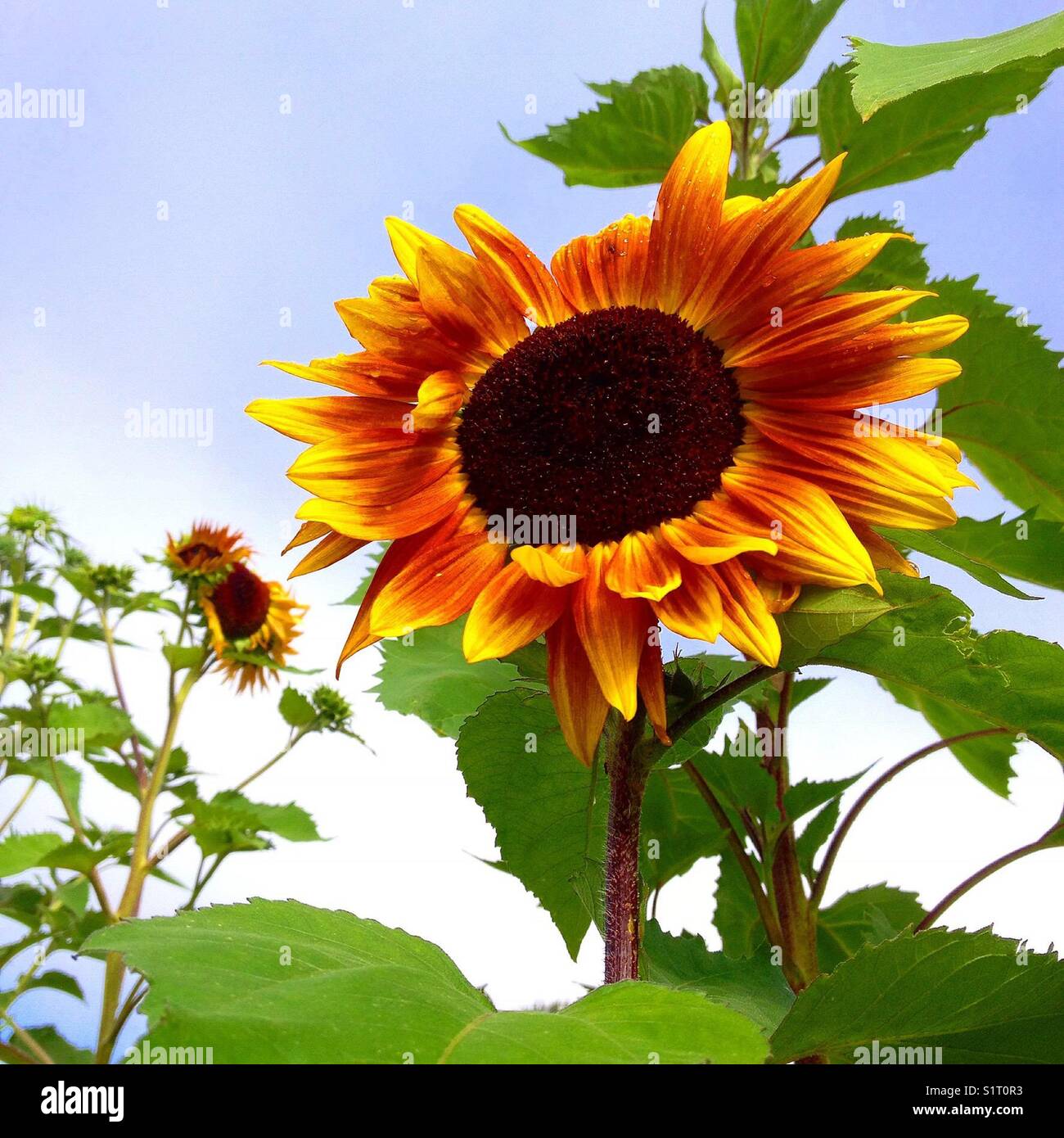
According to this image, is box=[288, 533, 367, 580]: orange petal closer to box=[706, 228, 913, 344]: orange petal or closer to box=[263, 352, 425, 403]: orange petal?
box=[263, 352, 425, 403]: orange petal

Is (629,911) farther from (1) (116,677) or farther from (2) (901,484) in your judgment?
(1) (116,677)

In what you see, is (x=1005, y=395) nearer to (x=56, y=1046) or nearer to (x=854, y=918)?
(x=854, y=918)

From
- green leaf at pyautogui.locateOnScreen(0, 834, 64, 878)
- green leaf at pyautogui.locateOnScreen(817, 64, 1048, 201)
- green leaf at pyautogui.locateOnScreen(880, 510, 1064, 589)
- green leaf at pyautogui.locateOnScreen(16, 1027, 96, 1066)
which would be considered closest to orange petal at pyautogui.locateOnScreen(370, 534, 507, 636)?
green leaf at pyautogui.locateOnScreen(880, 510, 1064, 589)

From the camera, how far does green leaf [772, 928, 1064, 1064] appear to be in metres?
0.46

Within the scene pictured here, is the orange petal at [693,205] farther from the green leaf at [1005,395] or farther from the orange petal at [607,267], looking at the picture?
the green leaf at [1005,395]

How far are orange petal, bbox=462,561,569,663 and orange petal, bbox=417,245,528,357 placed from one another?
158 mm

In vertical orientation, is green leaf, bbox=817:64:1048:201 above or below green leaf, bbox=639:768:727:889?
above

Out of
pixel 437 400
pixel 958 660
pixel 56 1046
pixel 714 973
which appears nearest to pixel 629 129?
pixel 437 400

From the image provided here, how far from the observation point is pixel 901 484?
49cm

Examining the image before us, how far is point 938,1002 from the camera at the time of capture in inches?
19.0

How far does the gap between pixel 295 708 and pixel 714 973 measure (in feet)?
4.82

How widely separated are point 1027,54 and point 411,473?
0.35m

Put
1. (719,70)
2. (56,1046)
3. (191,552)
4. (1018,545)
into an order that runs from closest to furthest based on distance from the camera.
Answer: (1018,545) < (719,70) < (191,552) < (56,1046)
